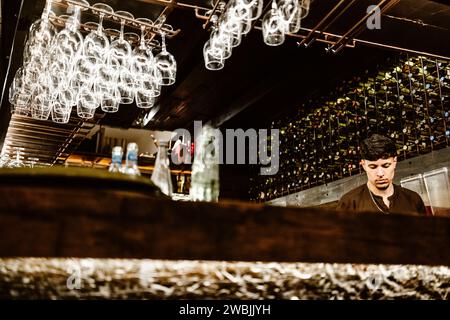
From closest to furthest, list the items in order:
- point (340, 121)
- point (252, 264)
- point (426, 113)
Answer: point (252, 264) < point (426, 113) < point (340, 121)

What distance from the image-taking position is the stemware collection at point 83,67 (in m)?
2.46

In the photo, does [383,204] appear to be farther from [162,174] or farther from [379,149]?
[162,174]

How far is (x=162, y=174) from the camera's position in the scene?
52.2 inches

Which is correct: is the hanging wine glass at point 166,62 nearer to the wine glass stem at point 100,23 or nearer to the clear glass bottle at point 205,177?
the wine glass stem at point 100,23

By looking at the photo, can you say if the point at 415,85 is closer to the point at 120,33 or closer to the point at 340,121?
the point at 340,121

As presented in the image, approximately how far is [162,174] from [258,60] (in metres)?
4.00

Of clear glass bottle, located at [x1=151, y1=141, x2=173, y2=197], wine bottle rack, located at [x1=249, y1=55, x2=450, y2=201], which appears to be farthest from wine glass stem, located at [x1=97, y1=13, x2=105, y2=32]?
wine bottle rack, located at [x1=249, y1=55, x2=450, y2=201]

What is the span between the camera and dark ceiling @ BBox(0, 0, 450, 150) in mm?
2238

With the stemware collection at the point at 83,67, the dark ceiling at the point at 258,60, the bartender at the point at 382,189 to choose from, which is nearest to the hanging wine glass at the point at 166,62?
the stemware collection at the point at 83,67

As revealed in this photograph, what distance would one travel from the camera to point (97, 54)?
291cm

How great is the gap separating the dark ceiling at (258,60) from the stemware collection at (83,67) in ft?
0.38

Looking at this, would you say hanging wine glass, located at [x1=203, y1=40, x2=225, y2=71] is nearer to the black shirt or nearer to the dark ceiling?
the dark ceiling
